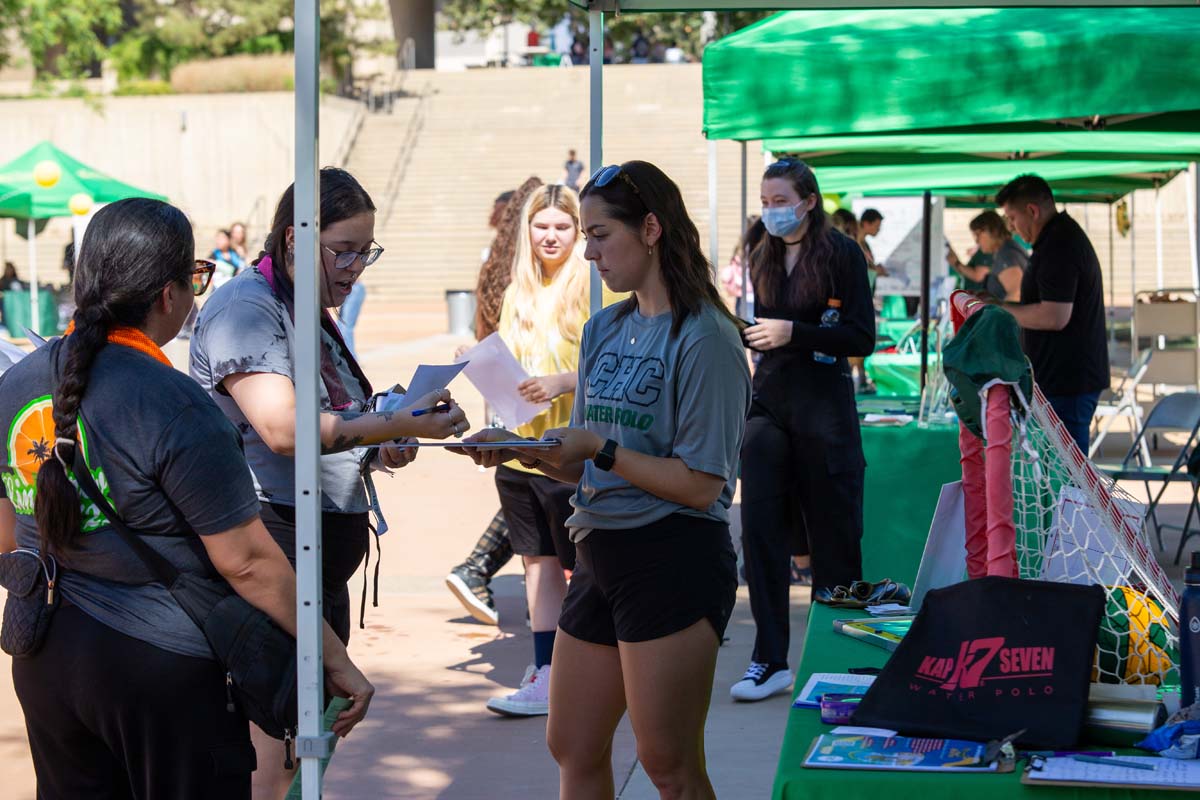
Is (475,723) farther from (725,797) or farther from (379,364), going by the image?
(379,364)

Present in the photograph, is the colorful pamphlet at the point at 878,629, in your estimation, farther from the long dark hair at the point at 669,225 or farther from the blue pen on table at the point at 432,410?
the blue pen on table at the point at 432,410

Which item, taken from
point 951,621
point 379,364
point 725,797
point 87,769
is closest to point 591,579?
point 951,621

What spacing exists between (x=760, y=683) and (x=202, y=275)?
309 cm

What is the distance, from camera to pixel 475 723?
4.96 meters

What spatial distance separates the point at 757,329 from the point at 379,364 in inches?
510

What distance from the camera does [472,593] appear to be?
6207mm

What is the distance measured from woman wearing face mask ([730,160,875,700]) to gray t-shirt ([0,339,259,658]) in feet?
9.30

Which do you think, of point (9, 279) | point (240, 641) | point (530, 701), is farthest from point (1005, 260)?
point (9, 279)

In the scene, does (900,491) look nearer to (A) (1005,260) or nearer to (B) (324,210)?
(B) (324,210)

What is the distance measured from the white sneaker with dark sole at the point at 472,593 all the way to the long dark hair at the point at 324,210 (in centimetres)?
335

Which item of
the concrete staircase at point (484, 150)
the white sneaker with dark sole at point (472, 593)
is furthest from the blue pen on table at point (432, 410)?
the concrete staircase at point (484, 150)

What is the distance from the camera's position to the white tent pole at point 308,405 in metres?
2.21

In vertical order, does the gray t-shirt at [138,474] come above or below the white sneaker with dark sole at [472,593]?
above

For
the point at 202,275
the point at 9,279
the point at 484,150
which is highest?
the point at 484,150
